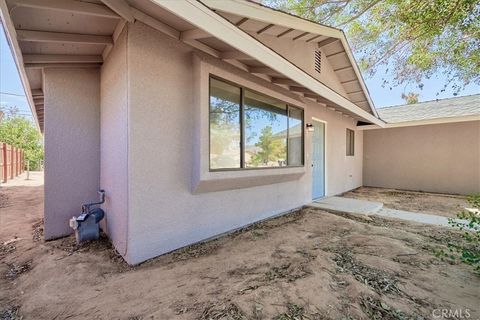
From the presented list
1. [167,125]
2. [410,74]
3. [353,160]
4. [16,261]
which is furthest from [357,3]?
[16,261]

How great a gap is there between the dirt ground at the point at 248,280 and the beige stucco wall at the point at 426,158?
6535 mm

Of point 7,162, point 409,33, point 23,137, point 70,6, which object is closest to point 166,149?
point 70,6

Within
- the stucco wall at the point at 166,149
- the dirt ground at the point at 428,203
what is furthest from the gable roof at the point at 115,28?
the dirt ground at the point at 428,203

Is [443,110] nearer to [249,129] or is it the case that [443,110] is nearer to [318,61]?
[318,61]

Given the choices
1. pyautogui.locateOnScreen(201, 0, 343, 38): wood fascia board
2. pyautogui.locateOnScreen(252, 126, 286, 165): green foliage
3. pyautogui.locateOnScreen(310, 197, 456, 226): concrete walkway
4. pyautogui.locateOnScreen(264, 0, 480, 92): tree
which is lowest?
pyautogui.locateOnScreen(310, 197, 456, 226): concrete walkway

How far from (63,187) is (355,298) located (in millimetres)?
4842

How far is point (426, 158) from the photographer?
9.66 meters

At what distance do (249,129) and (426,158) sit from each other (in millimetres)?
9065

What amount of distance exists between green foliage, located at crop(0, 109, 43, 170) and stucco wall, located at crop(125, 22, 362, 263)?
23.4m

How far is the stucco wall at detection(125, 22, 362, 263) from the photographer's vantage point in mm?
3121

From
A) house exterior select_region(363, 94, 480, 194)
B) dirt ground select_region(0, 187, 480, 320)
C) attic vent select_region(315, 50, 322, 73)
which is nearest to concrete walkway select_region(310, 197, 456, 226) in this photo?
dirt ground select_region(0, 187, 480, 320)

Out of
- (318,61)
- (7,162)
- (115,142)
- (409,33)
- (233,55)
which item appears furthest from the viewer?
(7,162)

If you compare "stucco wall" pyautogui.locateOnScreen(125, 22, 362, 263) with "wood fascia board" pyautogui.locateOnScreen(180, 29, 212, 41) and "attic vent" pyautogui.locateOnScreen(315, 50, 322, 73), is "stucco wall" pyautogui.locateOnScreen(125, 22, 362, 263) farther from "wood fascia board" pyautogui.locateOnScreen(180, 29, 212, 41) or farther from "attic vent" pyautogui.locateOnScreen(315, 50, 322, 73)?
"attic vent" pyautogui.locateOnScreen(315, 50, 322, 73)

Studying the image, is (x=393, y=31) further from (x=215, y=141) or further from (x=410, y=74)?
(x=215, y=141)
